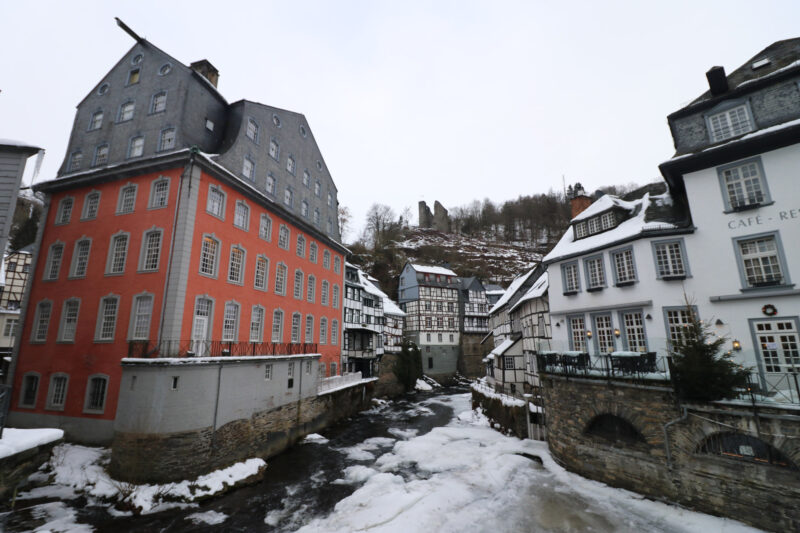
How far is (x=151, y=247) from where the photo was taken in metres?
A: 16.2

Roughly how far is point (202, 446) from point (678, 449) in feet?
55.0

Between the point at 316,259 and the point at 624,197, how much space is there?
70.6ft

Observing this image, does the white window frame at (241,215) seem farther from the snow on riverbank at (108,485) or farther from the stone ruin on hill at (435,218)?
the stone ruin on hill at (435,218)

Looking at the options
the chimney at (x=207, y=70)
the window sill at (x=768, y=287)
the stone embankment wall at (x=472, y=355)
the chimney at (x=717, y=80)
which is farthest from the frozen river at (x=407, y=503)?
the stone embankment wall at (x=472, y=355)

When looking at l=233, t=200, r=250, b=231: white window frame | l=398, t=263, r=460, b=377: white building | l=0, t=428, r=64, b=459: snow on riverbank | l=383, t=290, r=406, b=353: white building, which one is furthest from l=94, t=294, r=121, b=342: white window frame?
l=398, t=263, r=460, b=377: white building

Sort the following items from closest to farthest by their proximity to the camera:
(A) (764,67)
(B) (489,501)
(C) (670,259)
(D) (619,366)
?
(B) (489,501), (D) (619,366), (A) (764,67), (C) (670,259)

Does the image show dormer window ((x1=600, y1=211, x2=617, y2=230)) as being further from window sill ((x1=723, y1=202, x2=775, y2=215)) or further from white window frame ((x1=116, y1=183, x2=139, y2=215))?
white window frame ((x1=116, y1=183, x2=139, y2=215))

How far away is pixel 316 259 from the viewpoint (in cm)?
2705

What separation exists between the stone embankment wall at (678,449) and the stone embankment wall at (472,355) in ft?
126

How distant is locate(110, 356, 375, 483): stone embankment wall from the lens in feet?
40.3

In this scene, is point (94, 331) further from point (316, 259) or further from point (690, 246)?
point (690, 246)

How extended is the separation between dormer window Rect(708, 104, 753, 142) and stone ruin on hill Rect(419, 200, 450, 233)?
308 feet

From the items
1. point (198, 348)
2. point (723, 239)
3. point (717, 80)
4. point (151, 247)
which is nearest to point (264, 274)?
point (151, 247)

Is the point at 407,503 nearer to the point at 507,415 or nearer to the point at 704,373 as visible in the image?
the point at 704,373
